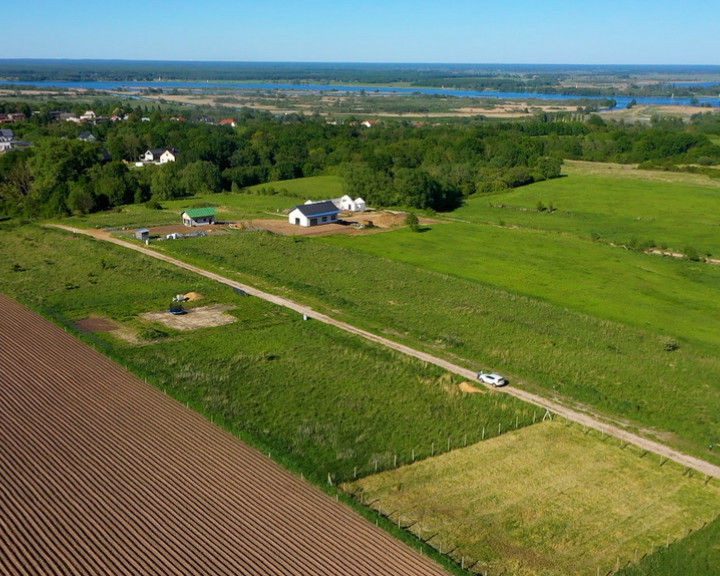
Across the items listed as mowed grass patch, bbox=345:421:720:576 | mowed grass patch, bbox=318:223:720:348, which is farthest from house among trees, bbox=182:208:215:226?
mowed grass patch, bbox=345:421:720:576

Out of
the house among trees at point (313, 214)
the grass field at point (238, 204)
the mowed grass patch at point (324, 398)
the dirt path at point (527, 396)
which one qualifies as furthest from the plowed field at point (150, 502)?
the grass field at point (238, 204)

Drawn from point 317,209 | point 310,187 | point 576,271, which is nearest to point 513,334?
point 576,271

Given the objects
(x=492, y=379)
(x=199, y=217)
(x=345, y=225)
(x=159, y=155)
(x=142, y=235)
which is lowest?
(x=345, y=225)

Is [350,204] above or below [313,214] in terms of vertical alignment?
below

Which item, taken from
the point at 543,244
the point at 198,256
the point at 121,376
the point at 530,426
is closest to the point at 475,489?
the point at 530,426

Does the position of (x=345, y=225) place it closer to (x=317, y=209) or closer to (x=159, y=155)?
(x=317, y=209)
